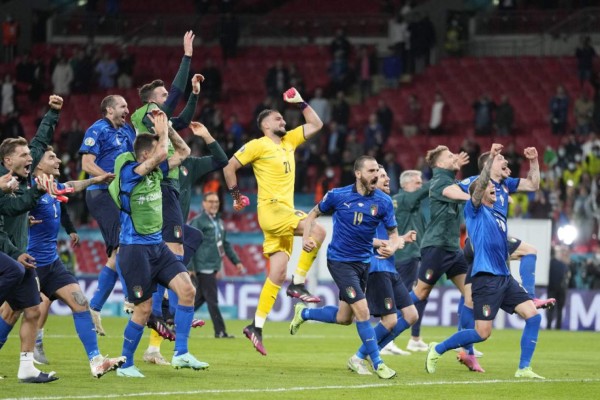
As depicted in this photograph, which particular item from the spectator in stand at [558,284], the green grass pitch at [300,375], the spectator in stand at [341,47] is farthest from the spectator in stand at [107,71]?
the green grass pitch at [300,375]

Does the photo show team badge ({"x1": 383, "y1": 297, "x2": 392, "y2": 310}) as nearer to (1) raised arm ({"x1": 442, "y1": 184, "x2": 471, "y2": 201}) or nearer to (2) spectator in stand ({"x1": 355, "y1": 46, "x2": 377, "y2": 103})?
(1) raised arm ({"x1": 442, "y1": 184, "x2": 471, "y2": 201})

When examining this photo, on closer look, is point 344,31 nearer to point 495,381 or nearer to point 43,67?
point 43,67

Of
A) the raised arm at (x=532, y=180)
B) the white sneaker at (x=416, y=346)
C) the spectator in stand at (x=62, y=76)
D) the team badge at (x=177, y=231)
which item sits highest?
the spectator in stand at (x=62, y=76)

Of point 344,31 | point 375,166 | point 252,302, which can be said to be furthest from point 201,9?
point 375,166

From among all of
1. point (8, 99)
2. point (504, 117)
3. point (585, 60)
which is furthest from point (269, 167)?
point (8, 99)

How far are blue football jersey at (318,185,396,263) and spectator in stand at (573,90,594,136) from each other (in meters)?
18.4

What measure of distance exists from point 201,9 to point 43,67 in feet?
18.1

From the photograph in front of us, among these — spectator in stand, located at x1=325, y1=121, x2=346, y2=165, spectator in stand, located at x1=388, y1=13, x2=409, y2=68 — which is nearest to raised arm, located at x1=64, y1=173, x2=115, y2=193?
spectator in stand, located at x1=325, y1=121, x2=346, y2=165

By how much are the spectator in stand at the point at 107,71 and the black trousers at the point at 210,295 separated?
719 inches

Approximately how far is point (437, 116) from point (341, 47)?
14.4 ft

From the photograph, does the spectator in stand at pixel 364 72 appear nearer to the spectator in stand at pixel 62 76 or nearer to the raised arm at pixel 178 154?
the spectator in stand at pixel 62 76

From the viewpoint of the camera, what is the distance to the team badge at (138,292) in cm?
1257

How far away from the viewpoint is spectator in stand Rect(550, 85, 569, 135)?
3197 cm

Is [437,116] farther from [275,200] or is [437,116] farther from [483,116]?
[275,200]
